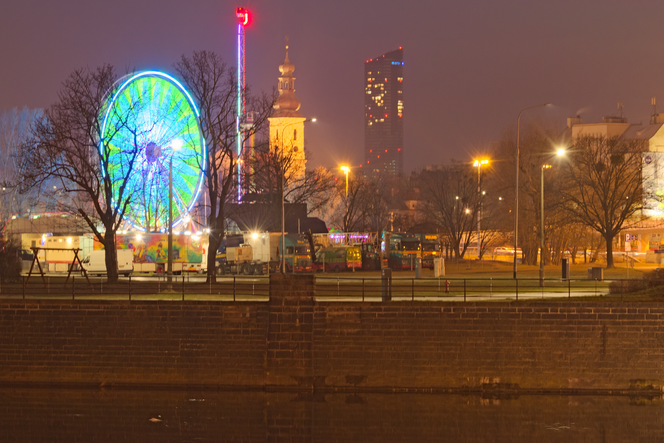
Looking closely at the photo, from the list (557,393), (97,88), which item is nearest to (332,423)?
(557,393)

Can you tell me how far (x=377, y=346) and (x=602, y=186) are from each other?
46.8 meters

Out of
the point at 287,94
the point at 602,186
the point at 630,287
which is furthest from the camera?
the point at 287,94

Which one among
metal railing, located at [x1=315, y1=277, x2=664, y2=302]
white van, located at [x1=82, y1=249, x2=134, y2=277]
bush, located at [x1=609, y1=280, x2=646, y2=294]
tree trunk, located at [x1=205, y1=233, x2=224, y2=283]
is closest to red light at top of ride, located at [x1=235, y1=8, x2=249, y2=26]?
white van, located at [x1=82, y1=249, x2=134, y2=277]

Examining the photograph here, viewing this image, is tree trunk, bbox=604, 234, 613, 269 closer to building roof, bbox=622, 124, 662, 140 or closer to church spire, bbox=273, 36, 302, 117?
building roof, bbox=622, 124, 662, 140

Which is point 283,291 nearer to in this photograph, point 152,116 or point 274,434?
point 274,434

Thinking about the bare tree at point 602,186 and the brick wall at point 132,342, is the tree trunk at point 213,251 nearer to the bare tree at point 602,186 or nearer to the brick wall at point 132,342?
the brick wall at point 132,342

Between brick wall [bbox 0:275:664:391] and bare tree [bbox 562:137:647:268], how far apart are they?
141ft

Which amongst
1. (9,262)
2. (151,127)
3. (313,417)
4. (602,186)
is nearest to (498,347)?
(313,417)

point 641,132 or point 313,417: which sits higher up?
point 641,132

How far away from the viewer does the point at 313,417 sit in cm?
1819

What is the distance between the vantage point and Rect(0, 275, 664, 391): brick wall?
2055cm

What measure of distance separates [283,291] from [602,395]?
27.2 feet

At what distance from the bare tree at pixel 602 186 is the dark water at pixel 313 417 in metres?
45.4

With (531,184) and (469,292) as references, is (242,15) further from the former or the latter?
(469,292)
